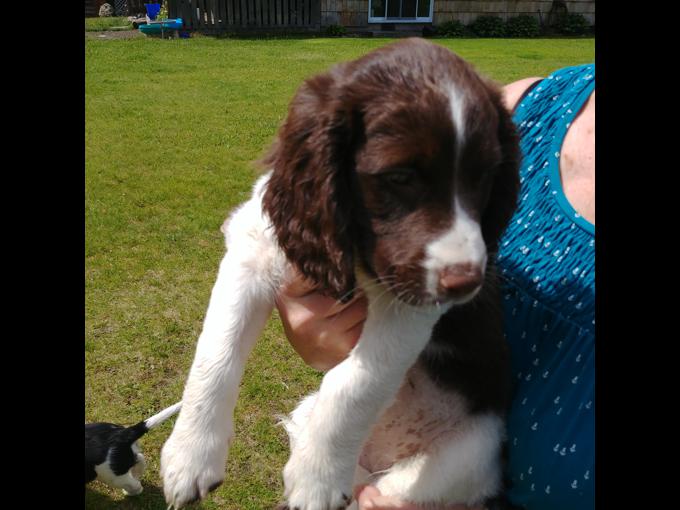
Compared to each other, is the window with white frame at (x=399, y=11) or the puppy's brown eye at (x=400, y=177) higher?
the window with white frame at (x=399, y=11)

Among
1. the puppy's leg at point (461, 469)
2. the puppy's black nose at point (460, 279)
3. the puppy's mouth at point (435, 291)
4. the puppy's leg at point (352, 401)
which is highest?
the puppy's black nose at point (460, 279)

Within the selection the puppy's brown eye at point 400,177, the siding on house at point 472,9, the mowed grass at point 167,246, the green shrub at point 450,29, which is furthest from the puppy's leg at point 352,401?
the siding on house at point 472,9

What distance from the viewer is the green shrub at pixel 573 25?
26.4 metres

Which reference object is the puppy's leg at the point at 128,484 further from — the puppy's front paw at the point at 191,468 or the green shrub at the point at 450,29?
the green shrub at the point at 450,29

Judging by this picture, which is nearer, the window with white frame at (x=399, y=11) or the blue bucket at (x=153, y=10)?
the blue bucket at (x=153, y=10)

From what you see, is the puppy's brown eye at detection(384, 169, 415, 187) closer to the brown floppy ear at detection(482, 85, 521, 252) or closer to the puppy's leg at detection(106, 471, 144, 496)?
the brown floppy ear at detection(482, 85, 521, 252)

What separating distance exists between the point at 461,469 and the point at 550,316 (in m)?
0.64

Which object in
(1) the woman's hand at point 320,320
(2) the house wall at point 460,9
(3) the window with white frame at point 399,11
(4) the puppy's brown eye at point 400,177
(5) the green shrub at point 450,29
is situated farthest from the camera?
(5) the green shrub at point 450,29

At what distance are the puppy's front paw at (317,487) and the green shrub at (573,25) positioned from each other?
27769 mm

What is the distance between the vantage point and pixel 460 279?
1.65 m

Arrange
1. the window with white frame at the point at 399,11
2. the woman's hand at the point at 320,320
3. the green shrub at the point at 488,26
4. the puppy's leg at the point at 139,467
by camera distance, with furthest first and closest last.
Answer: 1. the green shrub at the point at 488,26
2. the window with white frame at the point at 399,11
3. the puppy's leg at the point at 139,467
4. the woman's hand at the point at 320,320

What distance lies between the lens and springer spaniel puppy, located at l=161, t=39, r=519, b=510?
1.74 meters

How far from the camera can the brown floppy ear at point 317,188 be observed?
186 cm

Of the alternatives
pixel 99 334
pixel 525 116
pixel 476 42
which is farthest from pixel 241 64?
pixel 525 116
